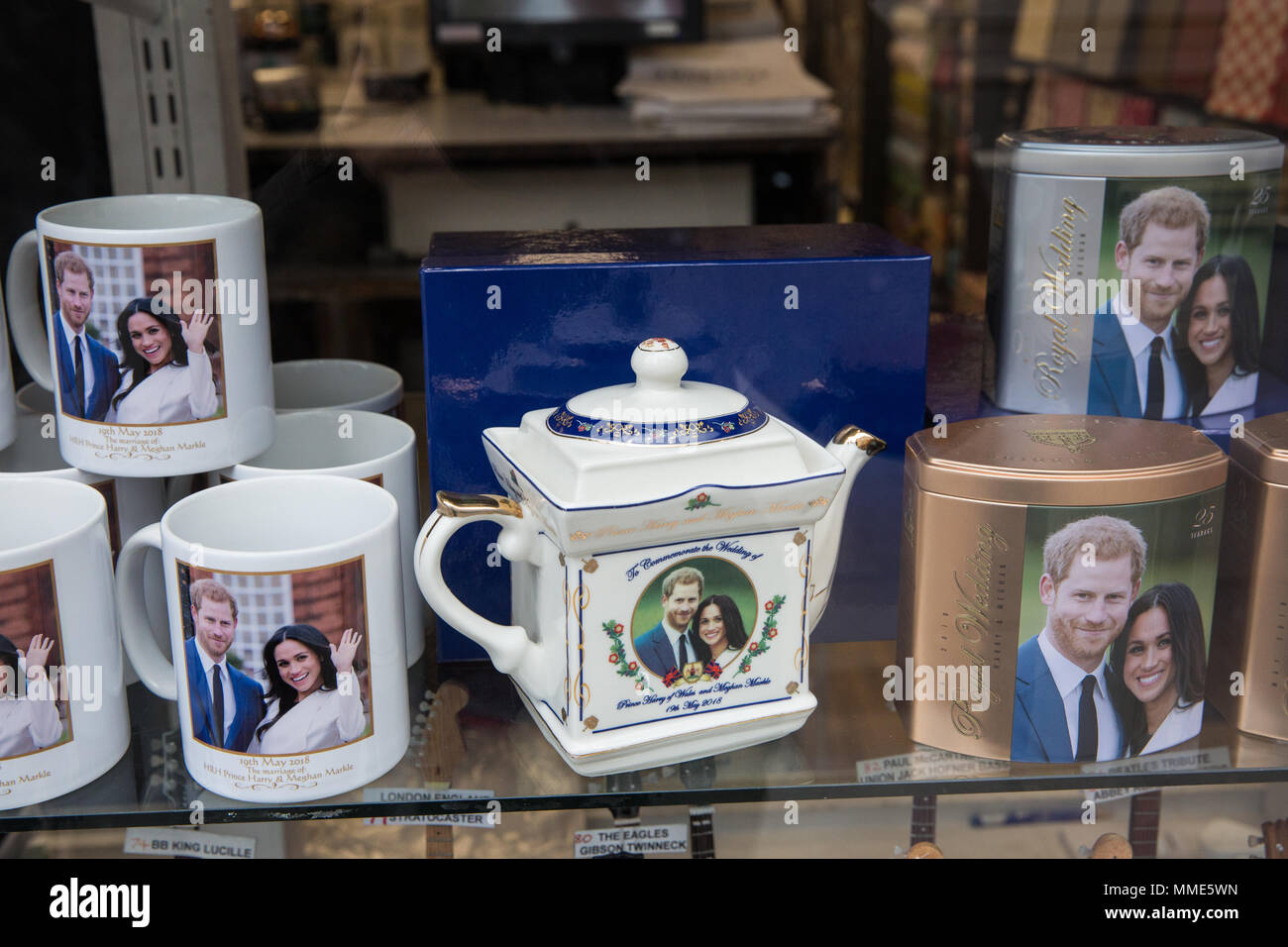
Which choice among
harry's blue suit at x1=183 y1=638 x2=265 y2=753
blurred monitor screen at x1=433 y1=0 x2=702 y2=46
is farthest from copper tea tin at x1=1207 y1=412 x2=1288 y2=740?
blurred monitor screen at x1=433 y1=0 x2=702 y2=46

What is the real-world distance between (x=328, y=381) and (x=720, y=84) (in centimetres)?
60

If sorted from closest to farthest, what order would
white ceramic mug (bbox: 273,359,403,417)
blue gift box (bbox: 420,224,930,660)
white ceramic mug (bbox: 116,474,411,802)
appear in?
white ceramic mug (bbox: 116,474,411,802) < blue gift box (bbox: 420,224,930,660) < white ceramic mug (bbox: 273,359,403,417)

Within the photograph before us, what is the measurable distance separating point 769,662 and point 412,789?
7.7 inches

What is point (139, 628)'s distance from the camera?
671mm

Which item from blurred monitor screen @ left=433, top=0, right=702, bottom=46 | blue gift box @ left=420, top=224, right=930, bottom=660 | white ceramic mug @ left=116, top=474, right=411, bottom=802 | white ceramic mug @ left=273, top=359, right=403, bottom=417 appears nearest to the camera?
white ceramic mug @ left=116, top=474, right=411, bottom=802

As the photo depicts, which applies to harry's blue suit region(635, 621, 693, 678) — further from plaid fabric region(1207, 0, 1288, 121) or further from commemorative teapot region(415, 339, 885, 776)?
plaid fabric region(1207, 0, 1288, 121)

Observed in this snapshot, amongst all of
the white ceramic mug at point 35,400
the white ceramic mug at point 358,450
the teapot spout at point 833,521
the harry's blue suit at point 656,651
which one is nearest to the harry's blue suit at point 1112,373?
the teapot spout at point 833,521


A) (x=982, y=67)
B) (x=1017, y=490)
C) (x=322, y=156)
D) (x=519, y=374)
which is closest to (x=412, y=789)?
(x=519, y=374)

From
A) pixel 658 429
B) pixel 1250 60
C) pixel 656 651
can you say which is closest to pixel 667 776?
pixel 656 651

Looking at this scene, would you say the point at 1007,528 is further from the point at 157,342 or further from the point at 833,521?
the point at 157,342

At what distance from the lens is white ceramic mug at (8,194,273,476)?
648 mm

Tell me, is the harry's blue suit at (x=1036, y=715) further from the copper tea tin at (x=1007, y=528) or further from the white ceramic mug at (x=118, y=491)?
the white ceramic mug at (x=118, y=491)

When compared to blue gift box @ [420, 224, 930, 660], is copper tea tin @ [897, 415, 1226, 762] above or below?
below

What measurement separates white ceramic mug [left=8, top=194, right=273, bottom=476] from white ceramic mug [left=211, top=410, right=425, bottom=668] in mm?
54
